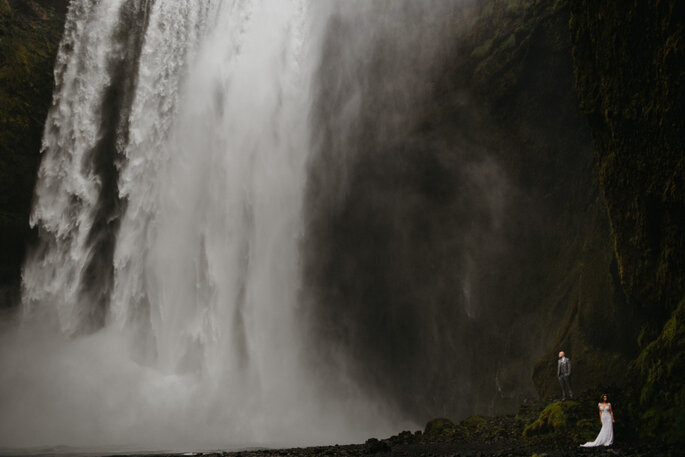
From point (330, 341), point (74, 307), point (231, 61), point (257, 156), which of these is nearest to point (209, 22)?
point (231, 61)

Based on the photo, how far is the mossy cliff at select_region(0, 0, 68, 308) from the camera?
24.8 meters

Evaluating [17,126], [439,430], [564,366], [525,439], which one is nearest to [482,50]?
[564,366]

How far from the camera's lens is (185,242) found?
2364 centimetres

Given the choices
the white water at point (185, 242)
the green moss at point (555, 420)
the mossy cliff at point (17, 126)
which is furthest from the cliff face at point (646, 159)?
the mossy cliff at point (17, 126)

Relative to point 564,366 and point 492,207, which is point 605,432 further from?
point 492,207

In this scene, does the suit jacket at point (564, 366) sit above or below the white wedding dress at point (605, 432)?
above

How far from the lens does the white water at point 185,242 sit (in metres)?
20.8

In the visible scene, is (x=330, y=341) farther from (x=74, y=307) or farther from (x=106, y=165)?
(x=106, y=165)

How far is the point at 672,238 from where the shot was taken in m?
9.56

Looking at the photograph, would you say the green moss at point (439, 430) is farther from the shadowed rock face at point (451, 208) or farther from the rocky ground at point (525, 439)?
the shadowed rock face at point (451, 208)

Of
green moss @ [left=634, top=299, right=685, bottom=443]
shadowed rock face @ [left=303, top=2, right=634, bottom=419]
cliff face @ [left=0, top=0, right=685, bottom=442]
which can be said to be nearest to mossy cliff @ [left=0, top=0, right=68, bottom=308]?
cliff face @ [left=0, top=0, right=685, bottom=442]

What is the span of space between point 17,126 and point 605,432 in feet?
89.9

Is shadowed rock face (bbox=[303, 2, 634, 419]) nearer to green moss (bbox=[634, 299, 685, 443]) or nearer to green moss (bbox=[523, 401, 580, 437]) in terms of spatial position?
green moss (bbox=[523, 401, 580, 437])

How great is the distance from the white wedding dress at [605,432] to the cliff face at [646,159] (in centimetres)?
55
